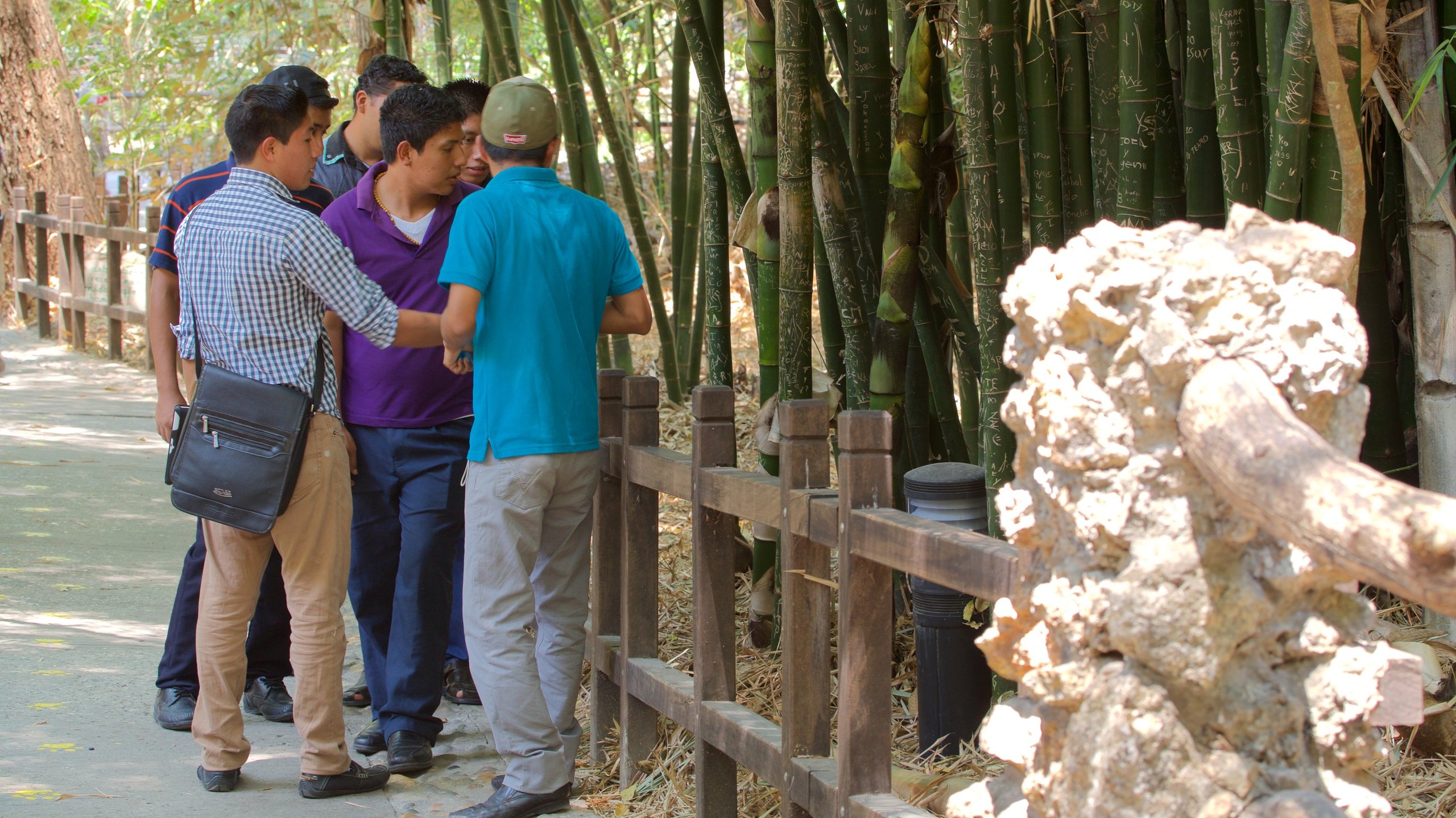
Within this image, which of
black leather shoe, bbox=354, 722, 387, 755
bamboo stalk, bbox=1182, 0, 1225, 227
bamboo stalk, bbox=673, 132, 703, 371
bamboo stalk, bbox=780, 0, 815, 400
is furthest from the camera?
bamboo stalk, bbox=673, 132, 703, 371

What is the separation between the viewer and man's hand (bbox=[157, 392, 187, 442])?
3227 millimetres

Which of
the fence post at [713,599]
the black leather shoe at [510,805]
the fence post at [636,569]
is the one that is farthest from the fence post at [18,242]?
the fence post at [713,599]

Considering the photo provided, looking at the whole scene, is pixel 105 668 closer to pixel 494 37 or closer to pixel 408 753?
pixel 408 753

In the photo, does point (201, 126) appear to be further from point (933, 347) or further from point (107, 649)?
point (933, 347)

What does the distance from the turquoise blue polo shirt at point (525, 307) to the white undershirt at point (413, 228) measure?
48 cm

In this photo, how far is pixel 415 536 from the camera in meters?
3.12

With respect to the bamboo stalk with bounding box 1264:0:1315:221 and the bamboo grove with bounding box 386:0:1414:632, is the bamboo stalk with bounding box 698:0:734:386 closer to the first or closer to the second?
the bamboo grove with bounding box 386:0:1414:632

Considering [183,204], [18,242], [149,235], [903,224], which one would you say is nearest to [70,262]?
[18,242]

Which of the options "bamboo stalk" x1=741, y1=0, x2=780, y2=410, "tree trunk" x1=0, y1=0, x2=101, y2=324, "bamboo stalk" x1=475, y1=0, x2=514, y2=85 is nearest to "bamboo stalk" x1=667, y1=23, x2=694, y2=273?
"bamboo stalk" x1=475, y1=0, x2=514, y2=85

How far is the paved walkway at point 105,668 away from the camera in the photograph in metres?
2.91

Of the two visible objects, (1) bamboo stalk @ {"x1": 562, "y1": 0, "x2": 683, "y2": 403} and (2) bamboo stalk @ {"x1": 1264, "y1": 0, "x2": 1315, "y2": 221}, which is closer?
(2) bamboo stalk @ {"x1": 1264, "y1": 0, "x2": 1315, "y2": 221}

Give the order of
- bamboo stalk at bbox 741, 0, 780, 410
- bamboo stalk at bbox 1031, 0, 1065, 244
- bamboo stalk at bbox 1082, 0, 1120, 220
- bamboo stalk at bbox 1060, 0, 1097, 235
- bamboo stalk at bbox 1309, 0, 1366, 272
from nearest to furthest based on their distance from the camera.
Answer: bamboo stalk at bbox 1309, 0, 1366, 272, bamboo stalk at bbox 1082, 0, 1120, 220, bamboo stalk at bbox 1031, 0, 1065, 244, bamboo stalk at bbox 1060, 0, 1097, 235, bamboo stalk at bbox 741, 0, 780, 410

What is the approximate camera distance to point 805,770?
7.72ft

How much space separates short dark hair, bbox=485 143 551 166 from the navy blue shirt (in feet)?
2.47
